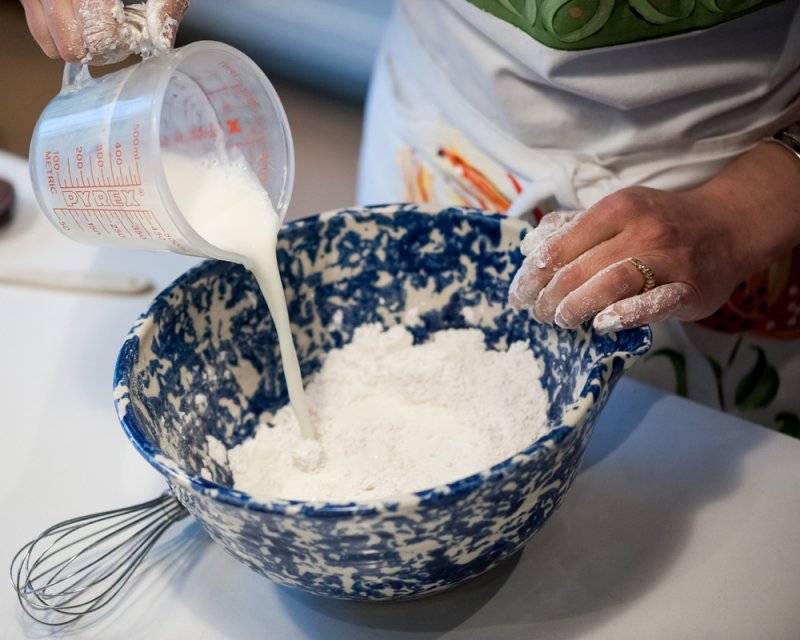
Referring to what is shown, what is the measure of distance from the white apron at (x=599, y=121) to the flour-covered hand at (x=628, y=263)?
107 mm

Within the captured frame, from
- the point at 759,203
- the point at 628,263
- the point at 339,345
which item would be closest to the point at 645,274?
the point at 628,263

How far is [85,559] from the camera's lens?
0.74m

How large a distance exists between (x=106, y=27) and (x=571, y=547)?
56 cm

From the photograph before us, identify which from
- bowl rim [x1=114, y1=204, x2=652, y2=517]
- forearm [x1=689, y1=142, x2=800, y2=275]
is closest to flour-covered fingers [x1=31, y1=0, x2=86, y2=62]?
bowl rim [x1=114, y1=204, x2=652, y2=517]

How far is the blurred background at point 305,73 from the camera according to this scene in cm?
235

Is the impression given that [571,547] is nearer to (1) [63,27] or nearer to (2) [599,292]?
(2) [599,292]

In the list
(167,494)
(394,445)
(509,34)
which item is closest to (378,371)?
(394,445)

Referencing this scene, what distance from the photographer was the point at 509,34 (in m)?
0.83

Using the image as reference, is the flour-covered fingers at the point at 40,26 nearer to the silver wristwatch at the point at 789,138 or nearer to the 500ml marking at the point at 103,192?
the 500ml marking at the point at 103,192

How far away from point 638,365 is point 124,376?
595mm

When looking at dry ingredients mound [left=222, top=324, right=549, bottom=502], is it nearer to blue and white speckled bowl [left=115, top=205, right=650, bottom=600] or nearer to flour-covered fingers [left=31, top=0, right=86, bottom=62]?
blue and white speckled bowl [left=115, top=205, right=650, bottom=600]

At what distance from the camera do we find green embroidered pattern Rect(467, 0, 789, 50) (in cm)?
76

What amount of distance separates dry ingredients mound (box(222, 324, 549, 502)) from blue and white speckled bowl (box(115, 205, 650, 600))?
0.06 ft

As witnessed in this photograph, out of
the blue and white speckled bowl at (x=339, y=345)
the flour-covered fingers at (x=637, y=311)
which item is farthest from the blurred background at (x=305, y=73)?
the flour-covered fingers at (x=637, y=311)
